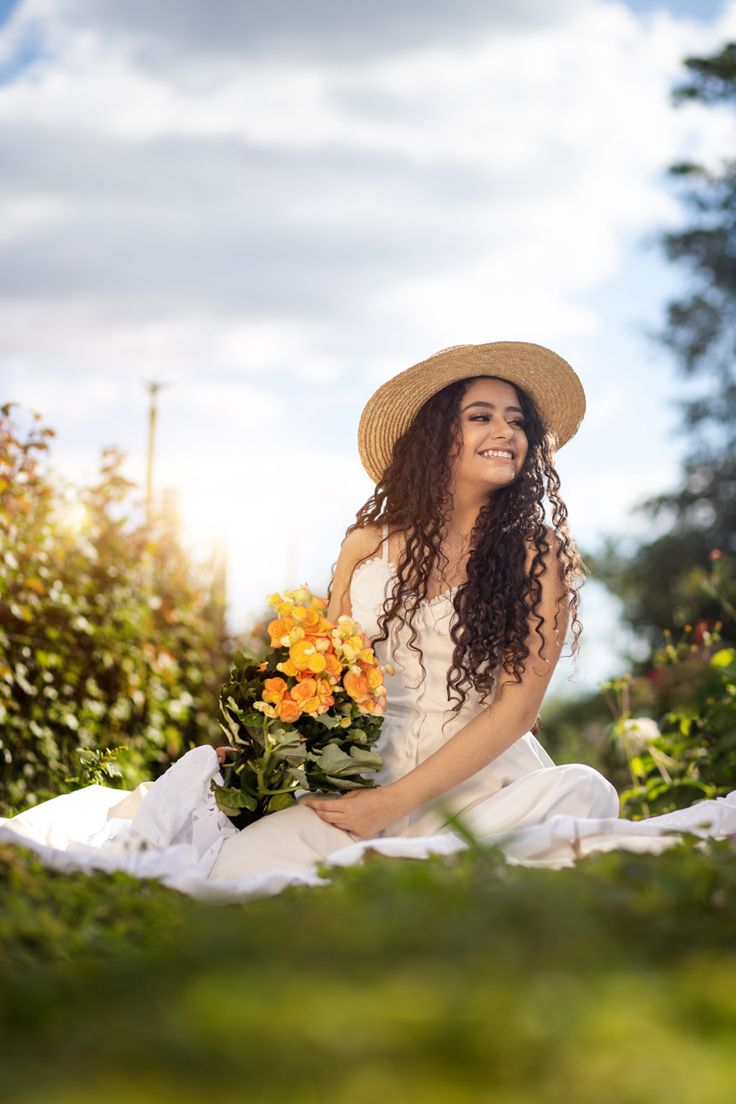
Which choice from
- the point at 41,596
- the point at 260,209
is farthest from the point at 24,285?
the point at 41,596

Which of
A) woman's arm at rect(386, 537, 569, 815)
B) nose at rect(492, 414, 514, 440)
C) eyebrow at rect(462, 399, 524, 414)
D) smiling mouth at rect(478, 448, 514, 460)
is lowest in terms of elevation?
woman's arm at rect(386, 537, 569, 815)

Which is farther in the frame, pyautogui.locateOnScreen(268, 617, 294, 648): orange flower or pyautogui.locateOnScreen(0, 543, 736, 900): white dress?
pyautogui.locateOnScreen(268, 617, 294, 648): orange flower

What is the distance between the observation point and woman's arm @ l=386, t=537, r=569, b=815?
134 inches

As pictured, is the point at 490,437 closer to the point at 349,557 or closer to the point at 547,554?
the point at 547,554

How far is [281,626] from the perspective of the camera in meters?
3.33

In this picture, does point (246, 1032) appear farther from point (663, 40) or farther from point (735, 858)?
point (663, 40)

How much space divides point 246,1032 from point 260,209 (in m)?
12.4

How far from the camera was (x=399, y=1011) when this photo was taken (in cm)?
86

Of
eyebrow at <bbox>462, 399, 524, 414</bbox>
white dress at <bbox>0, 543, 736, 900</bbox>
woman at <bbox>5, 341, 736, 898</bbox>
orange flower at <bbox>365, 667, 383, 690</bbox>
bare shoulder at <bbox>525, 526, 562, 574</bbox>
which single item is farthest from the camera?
eyebrow at <bbox>462, 399, 524, 414</bbox>

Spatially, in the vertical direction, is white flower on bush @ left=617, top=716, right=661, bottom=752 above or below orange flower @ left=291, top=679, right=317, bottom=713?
below

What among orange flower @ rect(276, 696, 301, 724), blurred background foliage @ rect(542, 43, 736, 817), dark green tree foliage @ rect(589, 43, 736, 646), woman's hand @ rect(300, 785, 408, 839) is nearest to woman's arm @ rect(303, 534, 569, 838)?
woman's hand @ rect(300, 785, 408, 839)

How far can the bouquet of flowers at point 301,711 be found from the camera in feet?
10.6

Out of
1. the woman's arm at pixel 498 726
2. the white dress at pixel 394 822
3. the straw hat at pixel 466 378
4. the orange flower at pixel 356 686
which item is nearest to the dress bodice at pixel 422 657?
the white dress at pixel 394 822

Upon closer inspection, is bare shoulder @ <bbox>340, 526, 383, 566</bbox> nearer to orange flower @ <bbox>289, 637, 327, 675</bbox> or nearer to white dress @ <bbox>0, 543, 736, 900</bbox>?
white dress @ <bbox>0, 543, 736, 900</bbox>
